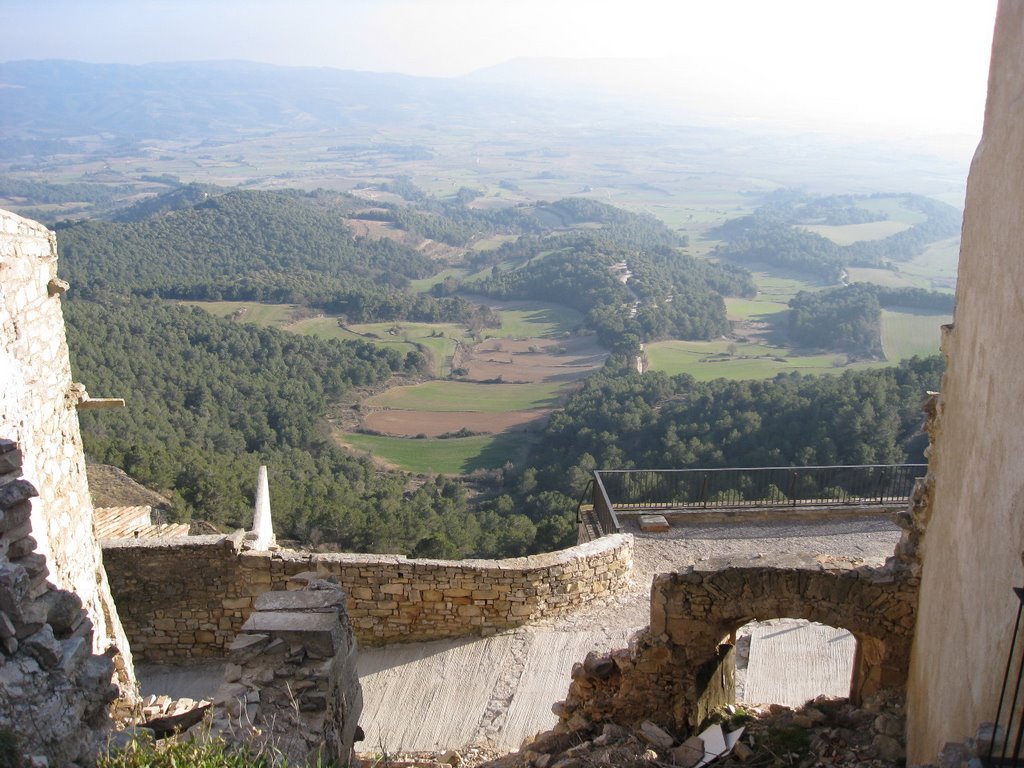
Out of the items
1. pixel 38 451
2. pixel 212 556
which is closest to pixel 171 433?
pixel 212 556

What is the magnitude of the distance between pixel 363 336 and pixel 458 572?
175ft

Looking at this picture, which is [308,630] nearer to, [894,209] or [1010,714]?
[1010,714]

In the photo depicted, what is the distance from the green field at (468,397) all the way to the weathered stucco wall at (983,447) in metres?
44.0

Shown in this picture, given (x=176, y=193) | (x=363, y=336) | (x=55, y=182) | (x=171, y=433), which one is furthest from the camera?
(x=55, y=182)

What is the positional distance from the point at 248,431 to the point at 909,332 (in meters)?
42.7

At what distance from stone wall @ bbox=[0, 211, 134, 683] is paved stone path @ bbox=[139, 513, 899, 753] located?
2.74 metres

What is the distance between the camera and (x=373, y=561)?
9.38 m

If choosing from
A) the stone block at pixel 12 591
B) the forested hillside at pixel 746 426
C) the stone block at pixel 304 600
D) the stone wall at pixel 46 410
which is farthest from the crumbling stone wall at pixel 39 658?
the forested hillside at pixel 746 426

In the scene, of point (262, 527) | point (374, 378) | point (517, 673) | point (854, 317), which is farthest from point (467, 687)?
point (854, 317)

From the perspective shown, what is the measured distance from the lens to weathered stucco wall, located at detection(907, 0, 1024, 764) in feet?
12.6

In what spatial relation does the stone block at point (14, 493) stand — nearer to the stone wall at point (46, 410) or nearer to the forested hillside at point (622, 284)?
the stone wall at point (46, 410)

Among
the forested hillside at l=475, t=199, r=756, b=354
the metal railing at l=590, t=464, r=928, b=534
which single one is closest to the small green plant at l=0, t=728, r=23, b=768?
the metal railing at l=590, t=464, r=928, b=534

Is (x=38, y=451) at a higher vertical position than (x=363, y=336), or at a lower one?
higher

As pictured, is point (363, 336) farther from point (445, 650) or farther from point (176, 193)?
point (176, 193)
